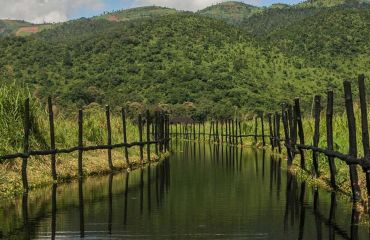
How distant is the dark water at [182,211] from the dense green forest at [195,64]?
197 feet

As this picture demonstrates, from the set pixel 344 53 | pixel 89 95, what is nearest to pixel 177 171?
pixel 89 95

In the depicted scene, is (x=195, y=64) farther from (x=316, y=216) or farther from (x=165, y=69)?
(x=316, y=216)

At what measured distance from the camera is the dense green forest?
83.7 meters

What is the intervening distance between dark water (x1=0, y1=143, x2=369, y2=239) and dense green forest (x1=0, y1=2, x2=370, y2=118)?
6009cm

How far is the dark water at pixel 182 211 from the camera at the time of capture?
31.9 feet

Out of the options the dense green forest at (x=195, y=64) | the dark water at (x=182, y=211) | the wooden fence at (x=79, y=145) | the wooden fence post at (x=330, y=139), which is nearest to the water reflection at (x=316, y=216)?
the dark water at (x=182, y=211)

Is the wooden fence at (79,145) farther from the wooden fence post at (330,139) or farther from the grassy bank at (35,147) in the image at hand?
the wooden fence post at (330,139)

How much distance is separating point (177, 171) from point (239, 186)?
561cm

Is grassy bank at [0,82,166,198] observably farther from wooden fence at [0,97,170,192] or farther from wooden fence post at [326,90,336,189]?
wooden fence post at [326,90,336,189]

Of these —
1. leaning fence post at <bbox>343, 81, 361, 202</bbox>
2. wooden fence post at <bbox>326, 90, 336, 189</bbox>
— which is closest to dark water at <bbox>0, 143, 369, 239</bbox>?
leaning fence post at <bbox>343, 81, 361, 202</bbox>

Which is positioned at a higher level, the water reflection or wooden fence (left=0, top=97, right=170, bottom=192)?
wooden fence (left=0, top=97, right=170, bottom=192)

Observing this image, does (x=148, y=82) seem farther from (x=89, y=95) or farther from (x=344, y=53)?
(x=344, y=53)

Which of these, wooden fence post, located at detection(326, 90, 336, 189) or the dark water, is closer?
the dark water

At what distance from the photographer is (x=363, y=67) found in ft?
315
